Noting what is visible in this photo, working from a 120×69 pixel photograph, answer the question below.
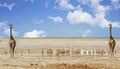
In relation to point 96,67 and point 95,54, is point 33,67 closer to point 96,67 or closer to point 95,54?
point 96,67

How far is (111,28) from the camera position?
136ft

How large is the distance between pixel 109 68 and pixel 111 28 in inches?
557

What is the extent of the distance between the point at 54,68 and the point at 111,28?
51.0ft

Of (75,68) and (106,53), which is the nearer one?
(75,68)

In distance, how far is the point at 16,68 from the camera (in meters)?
27.4

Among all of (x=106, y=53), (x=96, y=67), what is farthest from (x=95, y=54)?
(x=96, y=67)

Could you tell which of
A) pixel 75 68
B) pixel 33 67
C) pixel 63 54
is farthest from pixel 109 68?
pixel 63 54

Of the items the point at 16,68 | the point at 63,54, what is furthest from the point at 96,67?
the point at 63,54

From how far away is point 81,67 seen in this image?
2700 cm

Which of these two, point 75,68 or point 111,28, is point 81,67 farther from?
point 111,28

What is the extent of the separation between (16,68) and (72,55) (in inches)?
526

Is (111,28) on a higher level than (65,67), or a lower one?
higher

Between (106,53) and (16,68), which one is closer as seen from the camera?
(16,68)

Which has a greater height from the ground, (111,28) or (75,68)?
(111,28)
